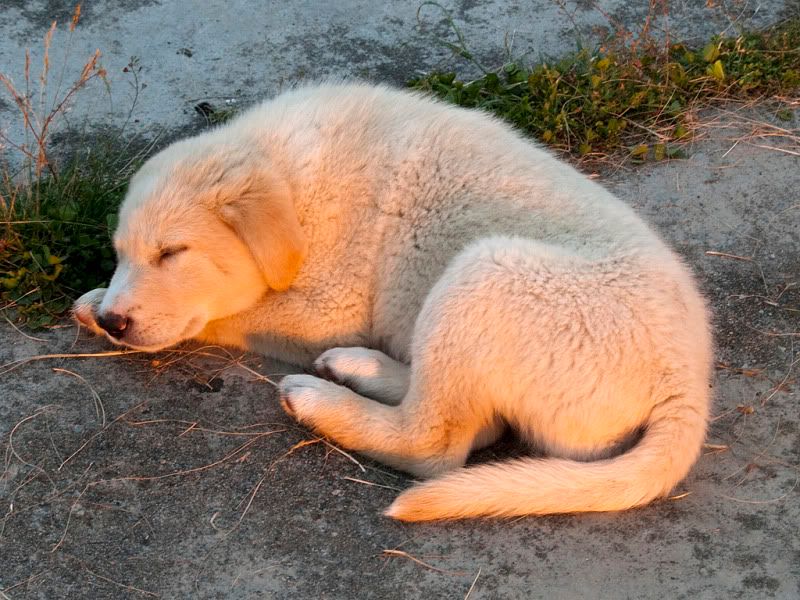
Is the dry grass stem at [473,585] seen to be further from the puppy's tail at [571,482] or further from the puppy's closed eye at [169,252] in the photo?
the puppy's closed eye at [169,252]

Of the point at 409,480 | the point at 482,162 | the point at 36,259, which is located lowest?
the point at 409,480

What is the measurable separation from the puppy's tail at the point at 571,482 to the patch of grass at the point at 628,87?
8.34ft

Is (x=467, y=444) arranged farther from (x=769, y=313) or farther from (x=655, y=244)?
(x=769, y=313)

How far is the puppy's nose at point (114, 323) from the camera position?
4.09 metres

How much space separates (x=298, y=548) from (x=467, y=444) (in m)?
0.77

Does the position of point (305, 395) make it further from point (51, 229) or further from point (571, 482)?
point (51, 229)

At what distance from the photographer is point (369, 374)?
4.22 m

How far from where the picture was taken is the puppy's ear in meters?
4.14

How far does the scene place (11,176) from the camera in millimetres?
5309

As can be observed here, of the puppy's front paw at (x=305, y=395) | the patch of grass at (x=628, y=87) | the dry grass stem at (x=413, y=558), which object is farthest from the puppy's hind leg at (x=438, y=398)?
the patch of grass at (x=628, y=87)

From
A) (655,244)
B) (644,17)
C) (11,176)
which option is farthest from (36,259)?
(644,17)

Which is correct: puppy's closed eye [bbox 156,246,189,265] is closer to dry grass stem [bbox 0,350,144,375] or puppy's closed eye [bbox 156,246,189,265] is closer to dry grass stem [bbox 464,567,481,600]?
dry grass stem [bbox 0,350,144,375]

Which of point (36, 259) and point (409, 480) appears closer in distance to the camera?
point (409, 480)

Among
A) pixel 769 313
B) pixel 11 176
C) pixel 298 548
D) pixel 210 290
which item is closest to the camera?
pixel 298 548
